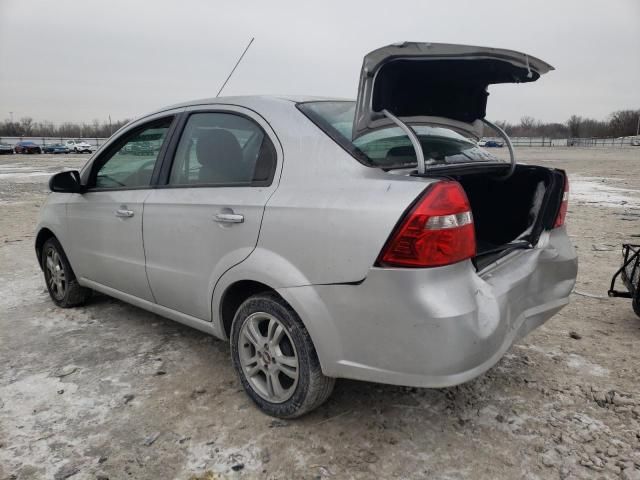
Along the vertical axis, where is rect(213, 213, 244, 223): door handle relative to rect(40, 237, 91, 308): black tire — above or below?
above

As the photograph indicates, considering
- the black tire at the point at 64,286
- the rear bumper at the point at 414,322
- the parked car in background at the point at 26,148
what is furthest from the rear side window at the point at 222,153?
the parked car in background at the point at 26,148

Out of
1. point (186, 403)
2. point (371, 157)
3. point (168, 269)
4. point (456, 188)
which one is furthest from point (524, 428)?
point (168, 269)

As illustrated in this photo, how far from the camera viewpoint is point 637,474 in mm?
2105

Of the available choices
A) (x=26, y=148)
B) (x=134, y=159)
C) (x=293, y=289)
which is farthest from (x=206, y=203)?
(x=26, y=148)

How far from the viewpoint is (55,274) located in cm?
427

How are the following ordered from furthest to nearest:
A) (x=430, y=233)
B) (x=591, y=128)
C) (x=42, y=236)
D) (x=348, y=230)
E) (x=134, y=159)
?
(x=591, y=128)
(x=42, y=236)
(x=134, y=159)
(x=348, y=230)
(x=430, y=233)

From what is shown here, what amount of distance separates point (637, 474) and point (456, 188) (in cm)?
144

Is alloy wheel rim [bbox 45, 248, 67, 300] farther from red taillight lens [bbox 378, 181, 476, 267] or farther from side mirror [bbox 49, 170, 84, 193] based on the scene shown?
red taillight lens [bbox 378, 181, 476, 267]

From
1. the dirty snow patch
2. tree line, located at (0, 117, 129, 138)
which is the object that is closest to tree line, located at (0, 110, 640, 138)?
tree line, located at (0, 117, 129, 138)

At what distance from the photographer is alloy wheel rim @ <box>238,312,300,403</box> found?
2.45 metres

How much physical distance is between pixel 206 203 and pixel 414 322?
1.35 meters

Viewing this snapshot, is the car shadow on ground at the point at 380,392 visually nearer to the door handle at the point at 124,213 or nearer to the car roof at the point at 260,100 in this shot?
the door handle at the point at 124,213

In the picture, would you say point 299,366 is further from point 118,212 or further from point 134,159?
point 134,159

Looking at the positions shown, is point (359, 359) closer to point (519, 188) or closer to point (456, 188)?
point (456, 188)
